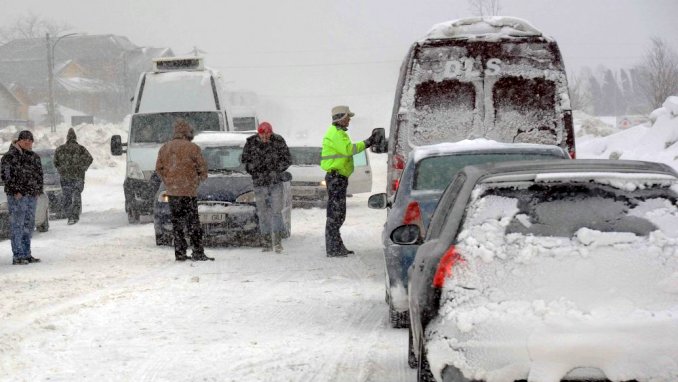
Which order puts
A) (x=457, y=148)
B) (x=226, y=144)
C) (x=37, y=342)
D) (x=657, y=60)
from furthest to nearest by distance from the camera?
(x=657, y=60)
(x=226, y=144)
(x=457, y=148)
(x=37, y=342)

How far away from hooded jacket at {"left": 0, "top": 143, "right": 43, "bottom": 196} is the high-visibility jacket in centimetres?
378

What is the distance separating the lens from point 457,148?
8.05 metres

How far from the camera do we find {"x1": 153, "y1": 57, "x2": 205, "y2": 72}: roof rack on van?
20453mm

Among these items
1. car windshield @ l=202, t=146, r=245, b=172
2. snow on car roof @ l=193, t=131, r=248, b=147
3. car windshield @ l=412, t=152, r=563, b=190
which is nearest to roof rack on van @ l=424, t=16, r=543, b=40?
car windshield @ l=412, t=152, r=563, b=190

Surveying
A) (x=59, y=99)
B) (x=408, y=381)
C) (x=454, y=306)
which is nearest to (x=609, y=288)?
(x=454, y=306)

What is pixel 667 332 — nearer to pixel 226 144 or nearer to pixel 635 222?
pixel 635 222

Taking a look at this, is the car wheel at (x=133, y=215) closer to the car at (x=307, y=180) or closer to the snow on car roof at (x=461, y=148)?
the car at (x=307, y=180)

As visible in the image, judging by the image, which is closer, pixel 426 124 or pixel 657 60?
pixel 426 124

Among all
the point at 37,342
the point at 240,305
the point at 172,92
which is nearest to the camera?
the point at 37,342

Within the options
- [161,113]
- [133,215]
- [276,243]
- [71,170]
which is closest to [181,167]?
[276,243]

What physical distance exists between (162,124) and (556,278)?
605 inches

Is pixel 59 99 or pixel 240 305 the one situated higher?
pixel 59 99

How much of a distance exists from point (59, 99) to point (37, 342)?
90869 millimetres

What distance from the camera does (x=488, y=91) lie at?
10906 millimetres
